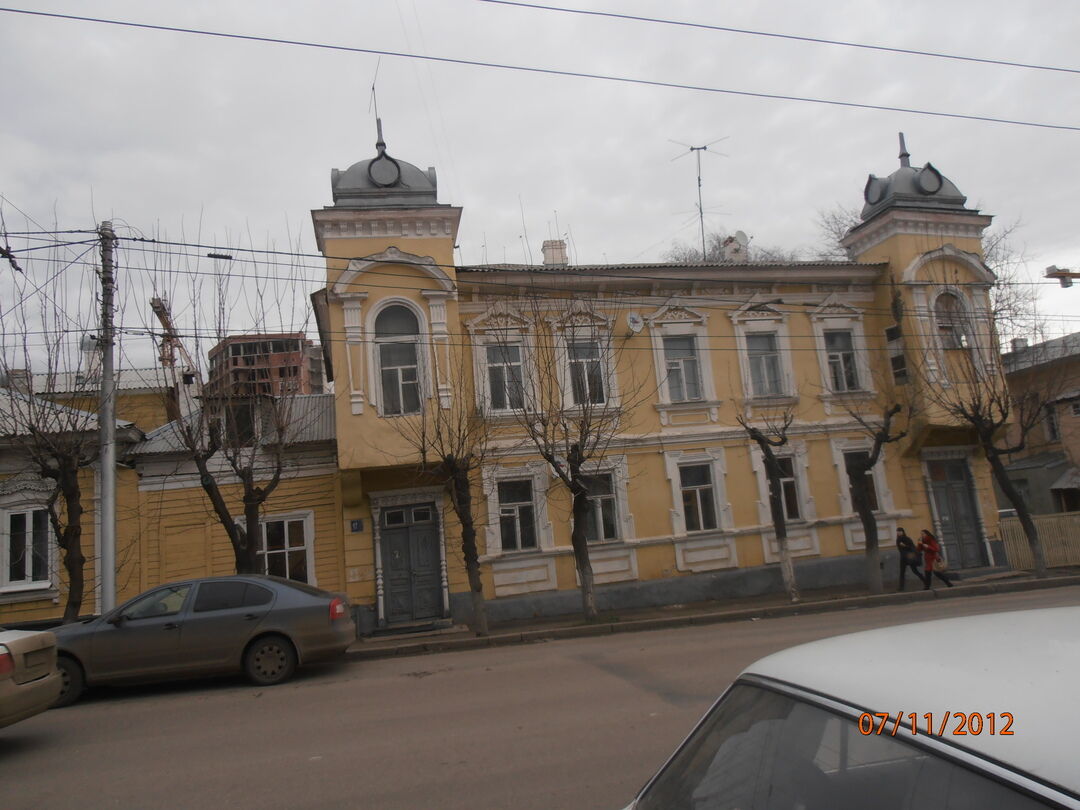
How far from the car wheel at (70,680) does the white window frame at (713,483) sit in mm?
12807

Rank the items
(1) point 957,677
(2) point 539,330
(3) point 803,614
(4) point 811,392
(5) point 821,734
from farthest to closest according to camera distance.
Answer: (4) point 811,392 → (2) point 539,330 → (3) point 803,614 → (5) point 821,734 → (1) point 957,677

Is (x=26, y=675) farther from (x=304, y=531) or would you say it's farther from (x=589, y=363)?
(x=589, y=363)

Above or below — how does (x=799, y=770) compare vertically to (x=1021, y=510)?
below

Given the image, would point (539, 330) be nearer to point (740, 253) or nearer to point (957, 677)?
point (740, 253)

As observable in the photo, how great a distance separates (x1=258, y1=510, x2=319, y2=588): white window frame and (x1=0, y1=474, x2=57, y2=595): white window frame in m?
4.28

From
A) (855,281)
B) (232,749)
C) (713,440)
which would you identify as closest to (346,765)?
(232,749)

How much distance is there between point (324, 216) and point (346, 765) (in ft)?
43.6

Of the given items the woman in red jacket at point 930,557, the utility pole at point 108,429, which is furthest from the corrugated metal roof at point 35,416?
the woman in red jacket at point 930,557

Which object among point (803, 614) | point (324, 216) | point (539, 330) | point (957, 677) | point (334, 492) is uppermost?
point (324, 216)

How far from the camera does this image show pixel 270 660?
1073cm

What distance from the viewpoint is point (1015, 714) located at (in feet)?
5.16

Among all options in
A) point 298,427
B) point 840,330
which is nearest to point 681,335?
point 840,330

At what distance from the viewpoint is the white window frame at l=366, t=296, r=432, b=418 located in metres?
16.9

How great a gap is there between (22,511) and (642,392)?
14482 mm
